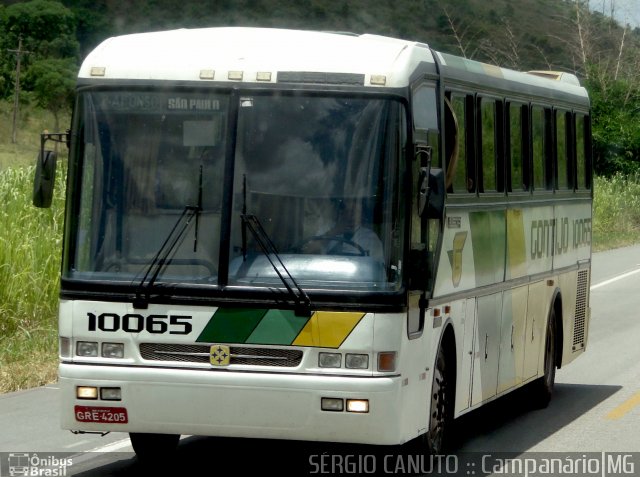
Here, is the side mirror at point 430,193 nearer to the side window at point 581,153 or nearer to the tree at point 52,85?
the side window at point 581,153

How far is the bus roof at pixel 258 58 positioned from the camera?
26.8 feet

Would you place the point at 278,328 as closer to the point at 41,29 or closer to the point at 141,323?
the point at 141,323

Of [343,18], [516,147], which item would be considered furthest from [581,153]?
[343,18]

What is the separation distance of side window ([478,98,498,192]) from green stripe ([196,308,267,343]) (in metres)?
2.92

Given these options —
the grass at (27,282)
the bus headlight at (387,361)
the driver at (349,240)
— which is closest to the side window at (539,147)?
the driver at (349,240)

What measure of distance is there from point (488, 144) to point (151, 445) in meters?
3.41

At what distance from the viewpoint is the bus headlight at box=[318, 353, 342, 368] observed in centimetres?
783

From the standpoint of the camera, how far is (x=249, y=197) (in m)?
8.12

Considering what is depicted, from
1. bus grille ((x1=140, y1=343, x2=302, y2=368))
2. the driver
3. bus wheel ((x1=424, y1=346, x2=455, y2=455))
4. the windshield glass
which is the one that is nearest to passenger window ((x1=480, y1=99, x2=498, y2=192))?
bus wheel ((x1=424, y1=346, x2=455, y2=455))

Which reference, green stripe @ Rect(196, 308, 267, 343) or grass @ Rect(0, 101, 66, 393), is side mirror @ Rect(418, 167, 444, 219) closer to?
green stripe @ Rect(196, 308, 267, 343)

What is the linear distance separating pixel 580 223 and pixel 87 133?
6.95 metres

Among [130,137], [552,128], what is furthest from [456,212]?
[552,128]

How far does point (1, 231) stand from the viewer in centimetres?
1568

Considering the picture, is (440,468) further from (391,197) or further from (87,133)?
(87,133)
